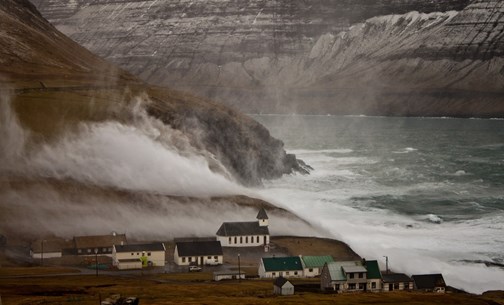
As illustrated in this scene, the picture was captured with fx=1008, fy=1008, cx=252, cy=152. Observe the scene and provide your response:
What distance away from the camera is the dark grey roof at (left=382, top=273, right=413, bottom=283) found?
103 meters

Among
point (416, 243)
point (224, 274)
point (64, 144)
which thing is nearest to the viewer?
point (224, 274)

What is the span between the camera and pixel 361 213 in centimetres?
15050

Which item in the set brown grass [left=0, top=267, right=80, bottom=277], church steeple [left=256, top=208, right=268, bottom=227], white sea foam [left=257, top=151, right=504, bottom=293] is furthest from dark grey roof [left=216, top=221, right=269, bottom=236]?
brown grass [left=0, top=267, right=80, bottom=277]

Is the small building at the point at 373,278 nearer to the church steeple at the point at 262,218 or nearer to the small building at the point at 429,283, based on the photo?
the small building at the point at 429,283

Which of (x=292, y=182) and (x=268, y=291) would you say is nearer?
(x=268, y=291)

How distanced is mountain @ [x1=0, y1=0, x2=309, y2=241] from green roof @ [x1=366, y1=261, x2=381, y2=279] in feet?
102

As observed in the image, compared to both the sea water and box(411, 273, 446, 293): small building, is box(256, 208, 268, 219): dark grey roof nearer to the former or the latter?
the sea water

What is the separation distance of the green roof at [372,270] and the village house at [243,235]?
21.7 m

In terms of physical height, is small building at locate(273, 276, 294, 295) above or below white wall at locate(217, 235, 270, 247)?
below

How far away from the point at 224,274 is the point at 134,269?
1175 centimetres

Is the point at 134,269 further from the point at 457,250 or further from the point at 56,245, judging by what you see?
the point at 457,250

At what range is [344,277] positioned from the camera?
100500 millimetres

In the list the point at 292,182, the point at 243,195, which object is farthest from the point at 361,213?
the point at 292,182

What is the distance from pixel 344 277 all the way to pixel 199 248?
2049cm
